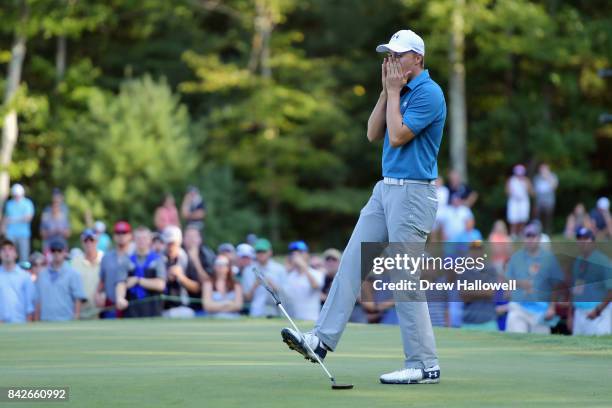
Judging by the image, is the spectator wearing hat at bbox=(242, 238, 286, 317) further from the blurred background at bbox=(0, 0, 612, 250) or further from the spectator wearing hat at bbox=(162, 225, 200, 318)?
the blurred background at bbox=(0, 0, 612, 250)

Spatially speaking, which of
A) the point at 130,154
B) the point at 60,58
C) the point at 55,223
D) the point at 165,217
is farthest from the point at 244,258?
the point at 60,58

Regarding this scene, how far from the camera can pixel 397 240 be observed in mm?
8438

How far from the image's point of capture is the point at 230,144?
4112 cm

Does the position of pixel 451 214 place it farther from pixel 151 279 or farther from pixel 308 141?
pixel 308 141

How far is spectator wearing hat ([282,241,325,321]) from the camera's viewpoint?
17188 millimetres

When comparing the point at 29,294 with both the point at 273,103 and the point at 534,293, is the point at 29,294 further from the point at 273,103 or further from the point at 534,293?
the point at 273,103

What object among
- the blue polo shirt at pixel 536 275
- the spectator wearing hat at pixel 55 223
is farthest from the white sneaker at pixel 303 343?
the spectator wearing hat at pixel 55 223

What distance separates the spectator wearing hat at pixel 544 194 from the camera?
3394 centimetres

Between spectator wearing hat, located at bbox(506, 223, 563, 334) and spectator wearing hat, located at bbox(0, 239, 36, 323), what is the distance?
5431 millimetres

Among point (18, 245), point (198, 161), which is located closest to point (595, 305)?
point (18, 245)

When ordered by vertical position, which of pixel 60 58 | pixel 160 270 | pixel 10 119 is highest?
pixel 60 58

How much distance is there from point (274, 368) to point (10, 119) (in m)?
29.2

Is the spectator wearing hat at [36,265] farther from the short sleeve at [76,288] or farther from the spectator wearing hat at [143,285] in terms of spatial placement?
the spectator wearing hat at [143,285]

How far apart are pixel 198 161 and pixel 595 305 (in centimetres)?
2437
